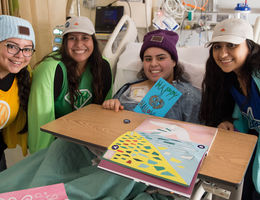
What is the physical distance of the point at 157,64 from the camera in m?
1.72

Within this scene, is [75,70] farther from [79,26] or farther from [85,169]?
[85,169]

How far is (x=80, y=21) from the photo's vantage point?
181cm

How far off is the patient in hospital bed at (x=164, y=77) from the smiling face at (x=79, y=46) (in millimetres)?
424

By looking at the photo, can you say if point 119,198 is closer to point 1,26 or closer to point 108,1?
point 1,26

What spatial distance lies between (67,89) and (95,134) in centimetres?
88

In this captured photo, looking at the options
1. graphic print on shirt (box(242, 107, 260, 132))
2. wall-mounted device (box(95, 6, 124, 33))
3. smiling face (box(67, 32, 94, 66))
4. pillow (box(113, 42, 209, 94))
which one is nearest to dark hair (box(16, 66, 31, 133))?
smiling face (box(67, 32, 94, 66))

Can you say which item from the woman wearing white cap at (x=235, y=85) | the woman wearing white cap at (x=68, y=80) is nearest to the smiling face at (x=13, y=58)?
the woman wearing white cap at (x=68, y=80)

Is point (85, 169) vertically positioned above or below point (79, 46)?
below

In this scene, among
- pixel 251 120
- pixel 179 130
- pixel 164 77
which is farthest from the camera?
pixel 164 77

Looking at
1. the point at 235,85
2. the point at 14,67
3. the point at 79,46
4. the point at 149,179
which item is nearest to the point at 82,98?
the point at 79,46

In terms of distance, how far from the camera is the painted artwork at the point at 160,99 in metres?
1.32

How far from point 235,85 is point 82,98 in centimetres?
114

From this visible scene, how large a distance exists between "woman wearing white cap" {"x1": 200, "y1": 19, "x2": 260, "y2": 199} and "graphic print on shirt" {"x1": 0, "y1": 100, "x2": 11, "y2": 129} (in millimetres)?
1287

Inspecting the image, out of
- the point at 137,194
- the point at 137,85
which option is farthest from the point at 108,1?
the point at 137,194
